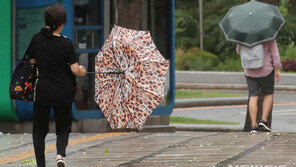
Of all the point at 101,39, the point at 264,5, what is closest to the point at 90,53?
the point at 101,39

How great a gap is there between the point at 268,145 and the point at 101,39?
12.7 ft

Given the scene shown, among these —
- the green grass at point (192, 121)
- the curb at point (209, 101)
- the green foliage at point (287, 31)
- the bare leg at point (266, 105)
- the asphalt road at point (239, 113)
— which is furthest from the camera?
the green foliage at point (287, 31)

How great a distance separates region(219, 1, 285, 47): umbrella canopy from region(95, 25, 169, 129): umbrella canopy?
A: 1.44m

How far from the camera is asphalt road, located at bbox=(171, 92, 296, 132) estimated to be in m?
15.1

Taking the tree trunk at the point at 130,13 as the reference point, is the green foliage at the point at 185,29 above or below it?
below

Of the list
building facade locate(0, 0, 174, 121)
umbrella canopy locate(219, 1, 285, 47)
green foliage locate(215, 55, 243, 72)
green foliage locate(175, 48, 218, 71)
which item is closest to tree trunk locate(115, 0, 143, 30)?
building facade locate(0, 0, 174, 121)

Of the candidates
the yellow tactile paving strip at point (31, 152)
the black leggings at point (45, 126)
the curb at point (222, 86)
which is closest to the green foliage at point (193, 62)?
the curb at point (222, 86)

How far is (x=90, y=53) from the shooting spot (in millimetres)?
11469

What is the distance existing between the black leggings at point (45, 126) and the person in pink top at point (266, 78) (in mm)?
3391

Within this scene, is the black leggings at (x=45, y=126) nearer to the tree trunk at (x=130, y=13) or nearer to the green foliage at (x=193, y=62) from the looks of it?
the tree trunk at (x=130, y=13)

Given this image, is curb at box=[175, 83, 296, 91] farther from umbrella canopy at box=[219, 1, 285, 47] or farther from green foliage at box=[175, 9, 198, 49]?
umbrella canopy at box=[219, 1, 285, 47]

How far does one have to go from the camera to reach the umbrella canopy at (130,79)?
864 centimetres

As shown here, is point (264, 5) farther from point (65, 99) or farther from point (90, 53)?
point (65, 99)

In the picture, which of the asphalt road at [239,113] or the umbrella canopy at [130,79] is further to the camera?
the asphalt road at [239,113]
